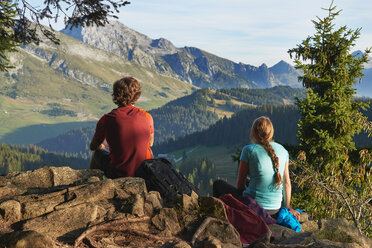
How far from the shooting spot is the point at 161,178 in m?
7.43

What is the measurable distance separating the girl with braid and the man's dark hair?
2.90 metres

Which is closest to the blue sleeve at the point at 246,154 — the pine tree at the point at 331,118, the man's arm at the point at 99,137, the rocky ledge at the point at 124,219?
the rocky ledge at the point at 124,219

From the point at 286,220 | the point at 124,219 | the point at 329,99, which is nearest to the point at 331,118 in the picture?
the point at 329,99

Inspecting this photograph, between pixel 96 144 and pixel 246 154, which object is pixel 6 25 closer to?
pixel 96 144

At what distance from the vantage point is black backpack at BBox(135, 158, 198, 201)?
7379mm

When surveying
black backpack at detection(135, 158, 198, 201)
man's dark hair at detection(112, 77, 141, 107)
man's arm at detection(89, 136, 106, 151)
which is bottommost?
black backpack at detection(135, 158, 198, 201)

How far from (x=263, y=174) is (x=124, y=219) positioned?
2.96m

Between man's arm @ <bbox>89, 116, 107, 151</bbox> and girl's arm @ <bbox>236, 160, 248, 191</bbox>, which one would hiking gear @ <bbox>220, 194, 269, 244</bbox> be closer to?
girl's arm @ <bbox>236, 160, 248, 191</bbox>

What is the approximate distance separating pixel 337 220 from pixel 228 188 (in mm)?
3652

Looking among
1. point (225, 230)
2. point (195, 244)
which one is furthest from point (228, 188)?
point (195, 244)

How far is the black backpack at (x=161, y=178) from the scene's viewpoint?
7379 millimetres

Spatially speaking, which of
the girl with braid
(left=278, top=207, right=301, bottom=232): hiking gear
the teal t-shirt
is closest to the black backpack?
the girl with braid

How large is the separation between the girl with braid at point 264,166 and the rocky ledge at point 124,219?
620mm

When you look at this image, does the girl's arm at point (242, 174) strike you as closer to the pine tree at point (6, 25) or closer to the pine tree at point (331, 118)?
the pine tree at point (6, 25)
